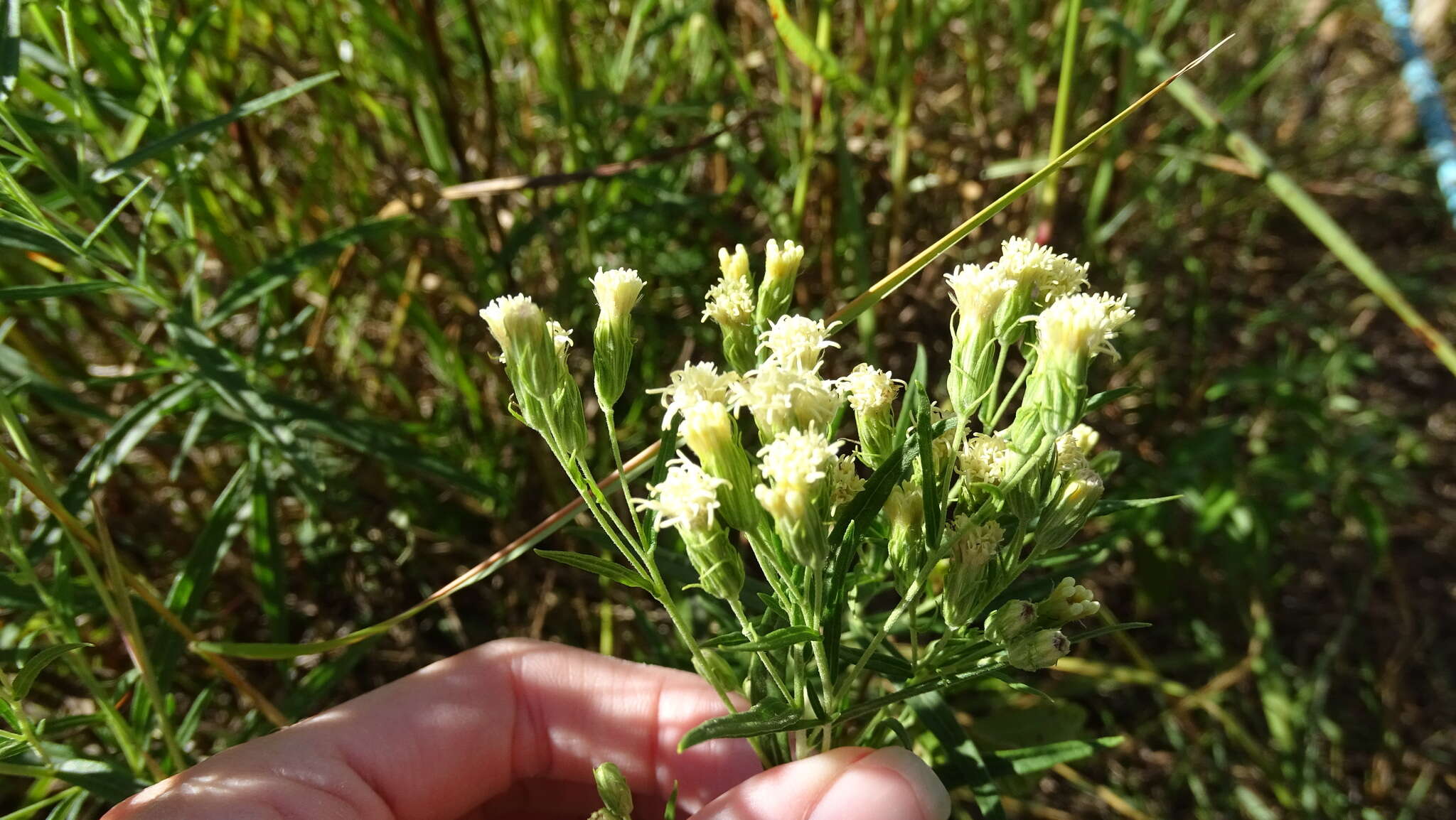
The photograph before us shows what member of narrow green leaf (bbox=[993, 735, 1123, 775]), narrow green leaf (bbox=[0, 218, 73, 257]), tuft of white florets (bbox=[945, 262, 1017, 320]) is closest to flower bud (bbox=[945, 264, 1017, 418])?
tuft of white florets (bbox=[945, 262, 1017, 320])

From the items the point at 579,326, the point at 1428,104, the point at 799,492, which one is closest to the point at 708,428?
the point at 799,492

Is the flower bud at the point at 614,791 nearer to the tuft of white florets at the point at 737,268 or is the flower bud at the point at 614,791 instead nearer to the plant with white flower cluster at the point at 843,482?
the plant with white flower cluster at the point at 843,482

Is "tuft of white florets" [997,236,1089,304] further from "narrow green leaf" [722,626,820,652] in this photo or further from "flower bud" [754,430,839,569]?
"narrow green leaf" [722,626,820,652]

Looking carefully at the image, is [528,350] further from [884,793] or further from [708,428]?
[884,793]

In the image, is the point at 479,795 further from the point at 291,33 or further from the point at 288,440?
the point at 291,33

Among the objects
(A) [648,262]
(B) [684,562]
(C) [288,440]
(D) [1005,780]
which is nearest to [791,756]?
(B) [684,562]
